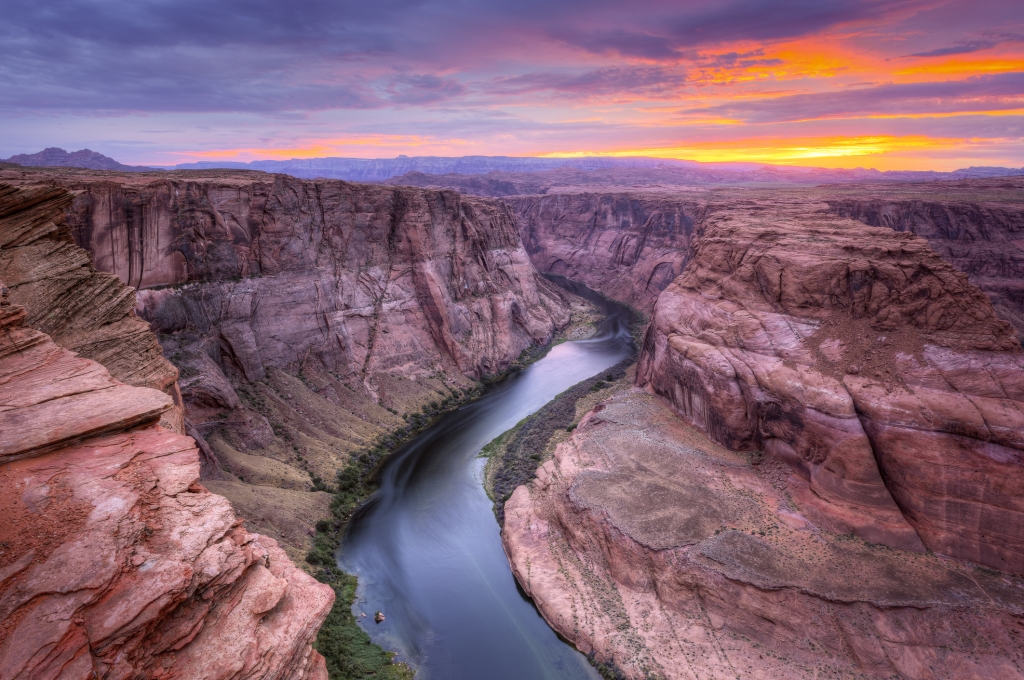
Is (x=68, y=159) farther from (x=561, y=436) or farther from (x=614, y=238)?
(x=561, y=436)

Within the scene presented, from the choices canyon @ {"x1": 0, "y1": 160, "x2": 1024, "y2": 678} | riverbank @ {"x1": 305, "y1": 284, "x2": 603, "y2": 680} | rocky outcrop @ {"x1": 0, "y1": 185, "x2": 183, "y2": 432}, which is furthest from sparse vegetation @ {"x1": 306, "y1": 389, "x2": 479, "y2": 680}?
rocky outcrop @ {"x1": 0, "y1": 185, "x2": 183, "y2": 432}

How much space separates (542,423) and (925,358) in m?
26.9

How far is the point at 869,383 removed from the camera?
87.6ft

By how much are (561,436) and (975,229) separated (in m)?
63.9

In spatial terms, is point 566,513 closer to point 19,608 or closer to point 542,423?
point 542,423

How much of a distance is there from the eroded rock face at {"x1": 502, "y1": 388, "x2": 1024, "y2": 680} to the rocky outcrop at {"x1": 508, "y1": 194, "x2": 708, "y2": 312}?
54.9 m

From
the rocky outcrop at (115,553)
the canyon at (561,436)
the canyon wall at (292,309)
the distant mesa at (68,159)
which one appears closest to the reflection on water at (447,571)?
the canyon at (561,436)

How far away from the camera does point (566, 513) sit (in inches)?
1211

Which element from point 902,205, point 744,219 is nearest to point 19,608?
point 744,219

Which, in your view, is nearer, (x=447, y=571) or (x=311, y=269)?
(x=447, y=571)

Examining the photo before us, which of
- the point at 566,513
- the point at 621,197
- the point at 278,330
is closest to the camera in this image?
the point at 566,513

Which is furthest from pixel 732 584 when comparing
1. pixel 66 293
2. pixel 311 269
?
pixel 311 269

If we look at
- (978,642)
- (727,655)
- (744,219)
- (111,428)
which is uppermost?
(744,219)

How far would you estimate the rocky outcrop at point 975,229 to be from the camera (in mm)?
63031
